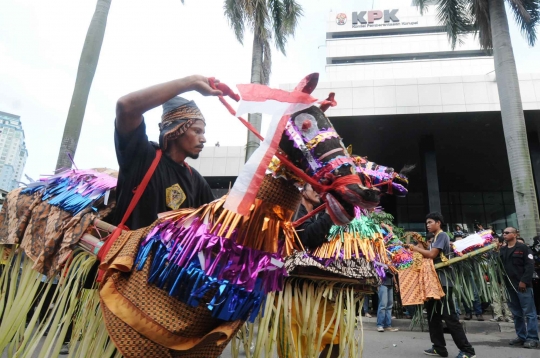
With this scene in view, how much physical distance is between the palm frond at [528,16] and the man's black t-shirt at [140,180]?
1156 centimetres

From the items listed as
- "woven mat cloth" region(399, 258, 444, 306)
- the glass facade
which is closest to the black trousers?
"woven mat cloth" region(399, 258, 444, 306)

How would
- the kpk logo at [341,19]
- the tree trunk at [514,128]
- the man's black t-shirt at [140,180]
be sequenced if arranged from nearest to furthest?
the man's black t-shirt at [140,180] → the tree trunk at [514,128] → the kpk logo at [341,19]

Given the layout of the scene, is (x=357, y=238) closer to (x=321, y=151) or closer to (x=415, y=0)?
(x=321, y=151)

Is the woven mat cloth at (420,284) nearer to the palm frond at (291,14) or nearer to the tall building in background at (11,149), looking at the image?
the palm frond at (291,14)

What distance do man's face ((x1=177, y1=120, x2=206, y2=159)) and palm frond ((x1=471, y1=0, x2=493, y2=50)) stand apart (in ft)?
→ 36.7

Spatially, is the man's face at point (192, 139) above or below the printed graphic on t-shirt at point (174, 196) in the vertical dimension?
above

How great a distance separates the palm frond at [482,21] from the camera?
10.4m

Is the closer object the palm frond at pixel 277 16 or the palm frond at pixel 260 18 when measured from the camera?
the palm frond at pixel 260 18

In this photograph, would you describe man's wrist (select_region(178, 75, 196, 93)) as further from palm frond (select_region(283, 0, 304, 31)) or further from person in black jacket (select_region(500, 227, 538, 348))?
palm frond (select_region(283, 0, 304, 31))

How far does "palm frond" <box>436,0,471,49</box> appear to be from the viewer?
1123 cm

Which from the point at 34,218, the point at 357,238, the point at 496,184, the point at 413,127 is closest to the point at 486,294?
the point at 357,238

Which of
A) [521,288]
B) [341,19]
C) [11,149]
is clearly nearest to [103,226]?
[521,288]

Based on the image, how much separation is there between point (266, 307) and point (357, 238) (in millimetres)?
1012

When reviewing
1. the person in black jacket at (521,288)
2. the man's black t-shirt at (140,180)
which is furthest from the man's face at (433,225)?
the man's black t-shirt at (140,180)
